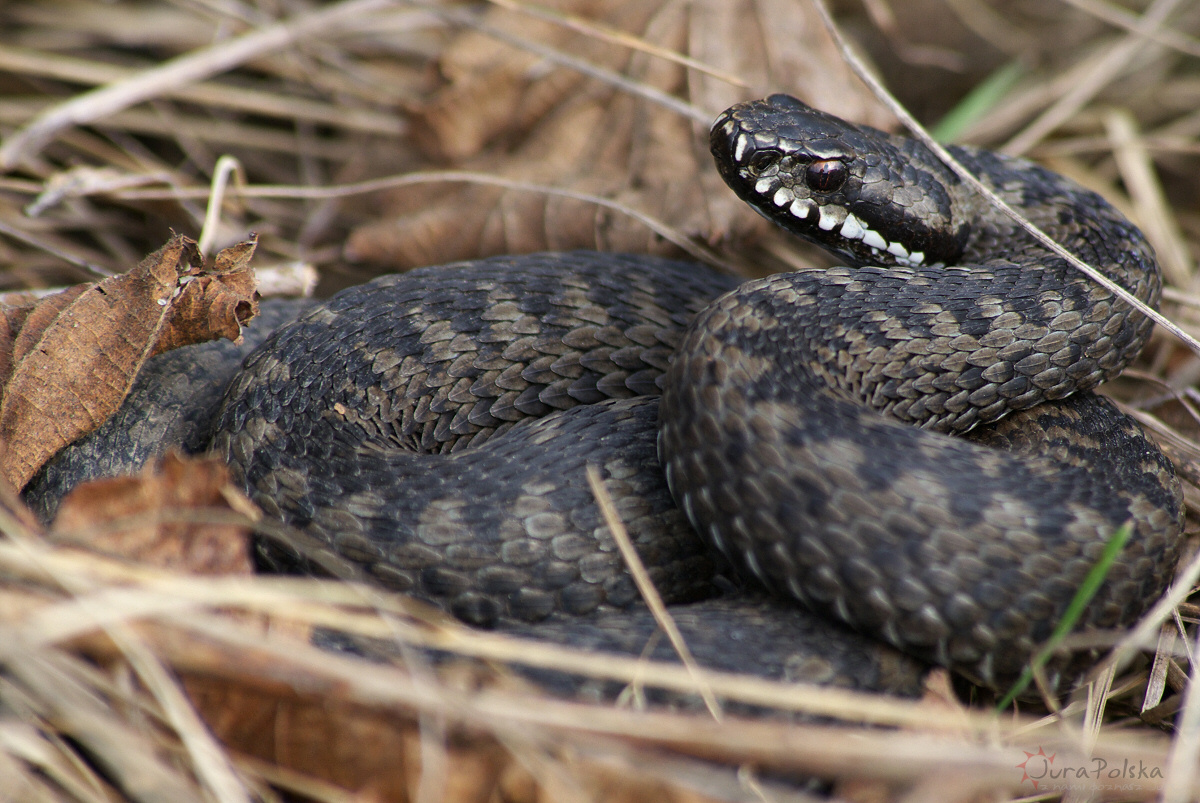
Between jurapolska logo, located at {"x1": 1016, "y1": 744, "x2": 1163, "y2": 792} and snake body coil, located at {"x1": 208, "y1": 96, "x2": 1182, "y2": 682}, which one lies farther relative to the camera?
snake body coil, located at {"x1": 208, "y1": 96, "x2": 1182, "y2": 682}

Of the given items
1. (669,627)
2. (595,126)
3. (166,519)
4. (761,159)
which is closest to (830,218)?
(761,159)

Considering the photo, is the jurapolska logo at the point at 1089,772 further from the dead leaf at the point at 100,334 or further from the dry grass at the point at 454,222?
the dead leaf at the point at 100,334

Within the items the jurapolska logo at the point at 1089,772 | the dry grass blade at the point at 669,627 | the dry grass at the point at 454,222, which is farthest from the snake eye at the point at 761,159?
the jurapolska logo at the point at 1089,772

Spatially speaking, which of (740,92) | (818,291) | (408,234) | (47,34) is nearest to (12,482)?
(408,234)

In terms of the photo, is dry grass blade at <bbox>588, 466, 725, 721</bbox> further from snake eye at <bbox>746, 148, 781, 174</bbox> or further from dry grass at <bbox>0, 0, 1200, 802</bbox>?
snake eye at <bbox>746, 148, 781, 174</bbox>

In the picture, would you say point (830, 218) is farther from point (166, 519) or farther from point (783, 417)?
point (166, 519)

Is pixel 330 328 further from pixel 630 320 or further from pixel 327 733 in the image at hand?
pixel 327 733

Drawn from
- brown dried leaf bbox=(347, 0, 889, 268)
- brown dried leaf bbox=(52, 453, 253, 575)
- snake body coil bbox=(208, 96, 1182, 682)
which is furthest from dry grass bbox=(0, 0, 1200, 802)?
snake body coil bbox=(208, 96, 1182, 682)
